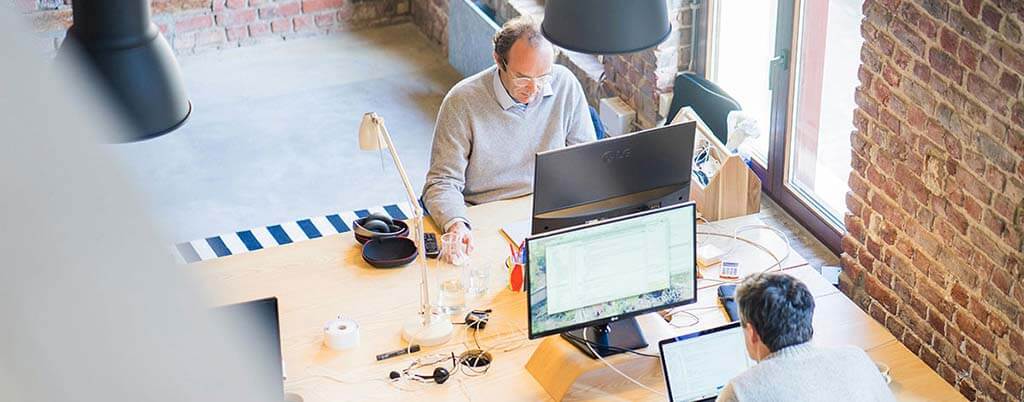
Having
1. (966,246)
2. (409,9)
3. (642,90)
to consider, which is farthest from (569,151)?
(409,9)

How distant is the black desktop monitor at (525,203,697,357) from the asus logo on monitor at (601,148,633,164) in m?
0.38

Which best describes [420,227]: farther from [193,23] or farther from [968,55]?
[193,23]

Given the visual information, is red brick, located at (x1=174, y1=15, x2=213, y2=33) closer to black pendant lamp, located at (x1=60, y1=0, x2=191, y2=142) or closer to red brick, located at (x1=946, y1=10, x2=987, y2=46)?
black pendant lamp, located at (x1=60, y1=0, x2=191, y2=142)

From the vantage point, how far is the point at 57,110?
0.21 metres

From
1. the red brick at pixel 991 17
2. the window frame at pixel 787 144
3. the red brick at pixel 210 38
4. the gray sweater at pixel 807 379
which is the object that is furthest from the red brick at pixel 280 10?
the gray sweater at pixel 807 379

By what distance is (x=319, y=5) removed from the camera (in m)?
7.09

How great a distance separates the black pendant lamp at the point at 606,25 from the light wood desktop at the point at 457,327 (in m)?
0.71

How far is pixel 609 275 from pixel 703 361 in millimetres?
294

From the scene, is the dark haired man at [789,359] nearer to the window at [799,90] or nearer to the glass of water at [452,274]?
the glass of water at [452,274]

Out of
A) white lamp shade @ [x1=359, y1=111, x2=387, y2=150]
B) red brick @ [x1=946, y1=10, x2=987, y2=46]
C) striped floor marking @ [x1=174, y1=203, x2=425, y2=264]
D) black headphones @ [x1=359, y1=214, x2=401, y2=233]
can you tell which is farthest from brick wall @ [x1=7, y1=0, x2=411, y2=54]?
red brick @ [x1=946, y1=10, x2=987, y2=46]

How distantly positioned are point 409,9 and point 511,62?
12.6 feet

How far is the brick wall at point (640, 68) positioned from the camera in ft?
15.8

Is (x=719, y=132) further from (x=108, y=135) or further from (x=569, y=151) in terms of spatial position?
(x=108, y=135)

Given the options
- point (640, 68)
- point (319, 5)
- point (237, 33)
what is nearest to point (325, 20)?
point (319, 5)
